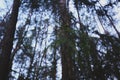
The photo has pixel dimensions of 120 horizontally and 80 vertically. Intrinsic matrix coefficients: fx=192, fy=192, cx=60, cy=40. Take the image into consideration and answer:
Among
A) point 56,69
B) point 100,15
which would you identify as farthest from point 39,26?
point 100,15

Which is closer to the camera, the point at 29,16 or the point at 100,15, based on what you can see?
the point at 100,15

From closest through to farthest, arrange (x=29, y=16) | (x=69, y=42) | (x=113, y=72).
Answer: (x=69, y=42) → (x=113, y=72) → (x=29, y=16)

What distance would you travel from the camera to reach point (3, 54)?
6.27m

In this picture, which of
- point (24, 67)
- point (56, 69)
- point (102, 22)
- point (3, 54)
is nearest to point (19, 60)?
point (24, 67)

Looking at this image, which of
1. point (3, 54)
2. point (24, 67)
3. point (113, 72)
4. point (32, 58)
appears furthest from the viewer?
point (24, 67)

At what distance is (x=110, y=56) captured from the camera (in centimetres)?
699

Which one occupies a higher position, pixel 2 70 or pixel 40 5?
pixel 40 5

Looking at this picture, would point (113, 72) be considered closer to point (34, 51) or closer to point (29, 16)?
point (29, 16)

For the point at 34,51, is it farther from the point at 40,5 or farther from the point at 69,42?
the point at 69,42

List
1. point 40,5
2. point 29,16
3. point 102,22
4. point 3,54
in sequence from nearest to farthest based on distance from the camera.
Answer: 1. point 3,54
2. point 40,5
3. point 102,22
4. point 29,16

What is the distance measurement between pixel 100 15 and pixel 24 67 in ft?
28.6

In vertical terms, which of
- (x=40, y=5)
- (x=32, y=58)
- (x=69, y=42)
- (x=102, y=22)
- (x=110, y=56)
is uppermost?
(x=40, y=5)

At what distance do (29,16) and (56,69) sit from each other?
4849mm

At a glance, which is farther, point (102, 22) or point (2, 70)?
point (102, 22)
